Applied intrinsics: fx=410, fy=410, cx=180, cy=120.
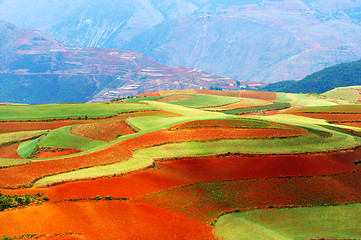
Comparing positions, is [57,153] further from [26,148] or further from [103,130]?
[103,130]

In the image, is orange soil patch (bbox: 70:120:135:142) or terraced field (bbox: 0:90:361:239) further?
orange soil patch (bbox: 70:120:135:142)

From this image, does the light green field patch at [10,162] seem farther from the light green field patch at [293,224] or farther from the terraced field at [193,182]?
the light green field patch at [293,224]

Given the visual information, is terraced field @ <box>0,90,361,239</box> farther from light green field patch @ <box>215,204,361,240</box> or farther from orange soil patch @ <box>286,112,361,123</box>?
orange soil patch @ <box>286,112,361,123</box>

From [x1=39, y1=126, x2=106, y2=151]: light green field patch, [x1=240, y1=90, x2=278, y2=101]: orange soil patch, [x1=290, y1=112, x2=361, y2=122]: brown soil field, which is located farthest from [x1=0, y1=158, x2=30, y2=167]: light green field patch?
[x1=240, y1=90, x2=278, y2=101]: orange soil patch

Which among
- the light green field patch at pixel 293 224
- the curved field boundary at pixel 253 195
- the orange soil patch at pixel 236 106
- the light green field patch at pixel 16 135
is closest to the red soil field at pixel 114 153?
the curved field boundary at pixel 253 195

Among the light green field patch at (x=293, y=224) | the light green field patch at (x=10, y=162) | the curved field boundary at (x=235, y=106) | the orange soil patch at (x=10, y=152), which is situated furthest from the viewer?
the curved field boundary at (x=235, y=106)
